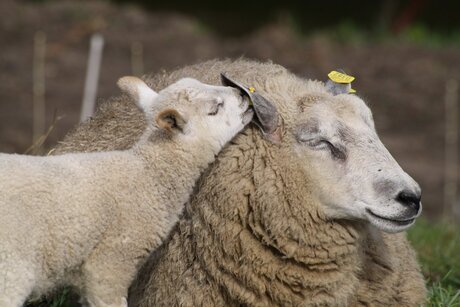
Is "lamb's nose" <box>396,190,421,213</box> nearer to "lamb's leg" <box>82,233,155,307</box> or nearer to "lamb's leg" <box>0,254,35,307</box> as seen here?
"lamb's leg" <box>82,233,155,307</box>

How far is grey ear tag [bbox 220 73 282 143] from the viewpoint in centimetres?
542

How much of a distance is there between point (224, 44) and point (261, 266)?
13.4m

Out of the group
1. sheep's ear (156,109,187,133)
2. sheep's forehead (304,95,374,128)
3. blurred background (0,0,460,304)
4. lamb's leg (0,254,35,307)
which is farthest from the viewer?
blurred background (0,0,460,304)

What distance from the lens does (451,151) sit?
15.1 m

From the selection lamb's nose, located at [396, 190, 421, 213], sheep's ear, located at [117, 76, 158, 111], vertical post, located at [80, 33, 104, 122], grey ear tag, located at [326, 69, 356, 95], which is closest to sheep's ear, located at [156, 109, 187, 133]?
sheep's ear, located at [117, 76, 158, 111]

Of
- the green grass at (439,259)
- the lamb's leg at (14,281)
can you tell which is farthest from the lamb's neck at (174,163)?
the green grass at (439,259)

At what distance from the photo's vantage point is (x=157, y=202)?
Result: 17.1ft

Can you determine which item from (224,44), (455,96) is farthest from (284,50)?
(455,96)

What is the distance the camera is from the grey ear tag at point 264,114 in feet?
17.8

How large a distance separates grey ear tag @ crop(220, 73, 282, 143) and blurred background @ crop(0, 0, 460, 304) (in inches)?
280

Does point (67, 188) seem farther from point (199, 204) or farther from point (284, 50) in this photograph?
point (284, 50)

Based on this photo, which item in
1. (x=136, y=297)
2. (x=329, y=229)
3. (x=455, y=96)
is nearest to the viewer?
(x=329, y=229)

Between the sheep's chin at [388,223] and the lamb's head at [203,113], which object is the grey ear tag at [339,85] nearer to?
the lamb's head at [203,113]

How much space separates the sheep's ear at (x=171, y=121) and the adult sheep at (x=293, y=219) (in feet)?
1.22
